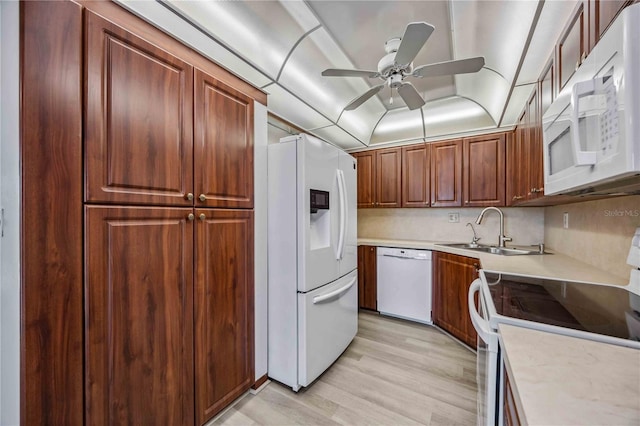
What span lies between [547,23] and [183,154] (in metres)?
1.99

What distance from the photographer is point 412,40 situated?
1.38 m

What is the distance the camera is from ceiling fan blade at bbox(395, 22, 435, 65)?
49.7 inches

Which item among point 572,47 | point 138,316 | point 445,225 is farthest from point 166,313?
point 445,225

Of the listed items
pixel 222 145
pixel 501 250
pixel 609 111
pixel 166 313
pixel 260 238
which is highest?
pixel 222 145

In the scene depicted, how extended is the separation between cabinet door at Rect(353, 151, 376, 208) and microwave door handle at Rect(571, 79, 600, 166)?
9.03ft

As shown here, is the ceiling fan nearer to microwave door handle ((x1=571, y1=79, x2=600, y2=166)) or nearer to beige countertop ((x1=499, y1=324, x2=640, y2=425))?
microwave door handle ((x1=571, y1=79, x2=600, y2=166))

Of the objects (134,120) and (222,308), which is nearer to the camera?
(134,120)

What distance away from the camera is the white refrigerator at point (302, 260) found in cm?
178

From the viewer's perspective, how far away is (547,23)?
1307 mm

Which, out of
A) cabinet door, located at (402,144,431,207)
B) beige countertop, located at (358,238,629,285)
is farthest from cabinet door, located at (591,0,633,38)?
cabinet door, located at (402,144,431,207)

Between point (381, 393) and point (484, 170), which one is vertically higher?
point (484, 170)

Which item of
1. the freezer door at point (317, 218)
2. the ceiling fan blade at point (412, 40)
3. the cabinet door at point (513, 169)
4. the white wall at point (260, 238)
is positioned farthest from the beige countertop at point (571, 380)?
the cabinet door at point (513, 169)

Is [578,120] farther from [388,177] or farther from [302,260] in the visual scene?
[388,177]

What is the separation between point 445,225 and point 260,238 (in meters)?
2.53
